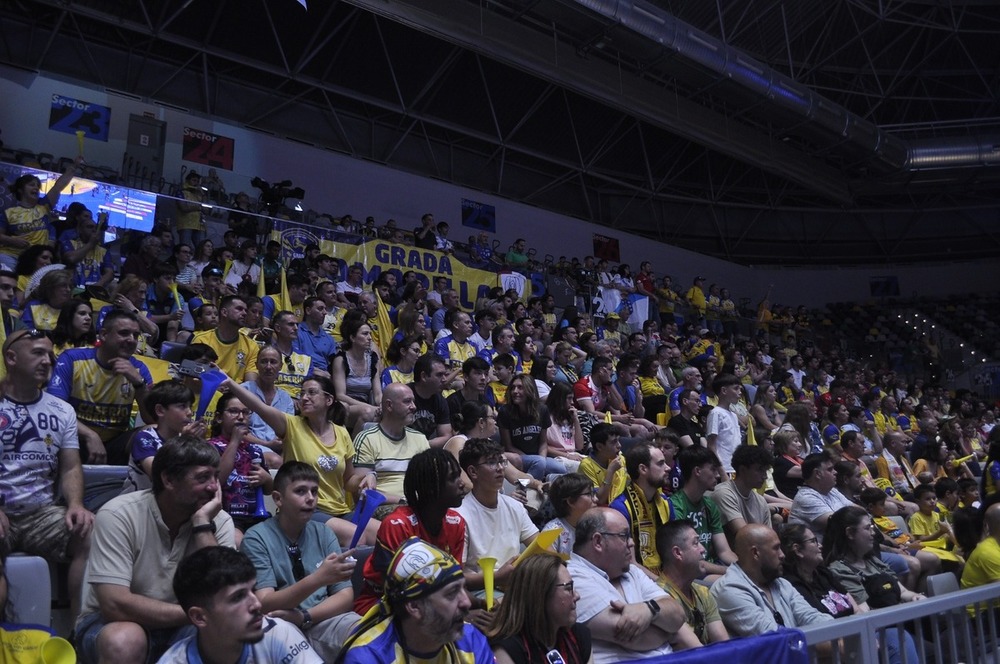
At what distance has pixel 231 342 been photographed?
644 centimetres

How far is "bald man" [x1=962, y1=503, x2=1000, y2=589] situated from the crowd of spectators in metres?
0.06

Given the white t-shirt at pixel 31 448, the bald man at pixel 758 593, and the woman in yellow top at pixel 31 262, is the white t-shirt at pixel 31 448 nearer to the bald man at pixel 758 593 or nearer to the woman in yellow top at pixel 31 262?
the bald man at pixel 758 593

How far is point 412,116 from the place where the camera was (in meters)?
16.8

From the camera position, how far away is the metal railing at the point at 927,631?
112 inches

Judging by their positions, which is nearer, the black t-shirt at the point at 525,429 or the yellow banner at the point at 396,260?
the black t-shirt at the point at 525,429

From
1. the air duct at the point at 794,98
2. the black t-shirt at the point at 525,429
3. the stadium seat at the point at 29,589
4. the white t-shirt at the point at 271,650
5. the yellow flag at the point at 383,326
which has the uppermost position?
the air duct at the point at 794,98

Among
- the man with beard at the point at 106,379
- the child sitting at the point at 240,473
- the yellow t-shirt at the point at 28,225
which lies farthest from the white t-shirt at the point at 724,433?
the yellow t-shirt at the point at 28,225

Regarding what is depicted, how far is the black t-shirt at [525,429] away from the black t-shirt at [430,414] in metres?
0.53

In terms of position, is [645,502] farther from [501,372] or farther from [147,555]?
[147,555]

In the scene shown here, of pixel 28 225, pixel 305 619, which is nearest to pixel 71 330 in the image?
pixel 305 619

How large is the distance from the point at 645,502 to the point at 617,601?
1.75 metres

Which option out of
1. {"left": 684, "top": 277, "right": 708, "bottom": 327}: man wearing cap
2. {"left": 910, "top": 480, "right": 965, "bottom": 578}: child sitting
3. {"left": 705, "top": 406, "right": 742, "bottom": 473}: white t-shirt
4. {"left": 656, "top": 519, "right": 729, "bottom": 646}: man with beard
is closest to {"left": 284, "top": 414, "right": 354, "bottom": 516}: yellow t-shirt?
{"left": 656, "top": 519, "right": 729, "bottom": 646}: man with beard

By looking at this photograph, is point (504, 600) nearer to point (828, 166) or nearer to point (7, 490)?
point (7, 490)

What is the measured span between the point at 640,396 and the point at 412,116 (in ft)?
32.9
